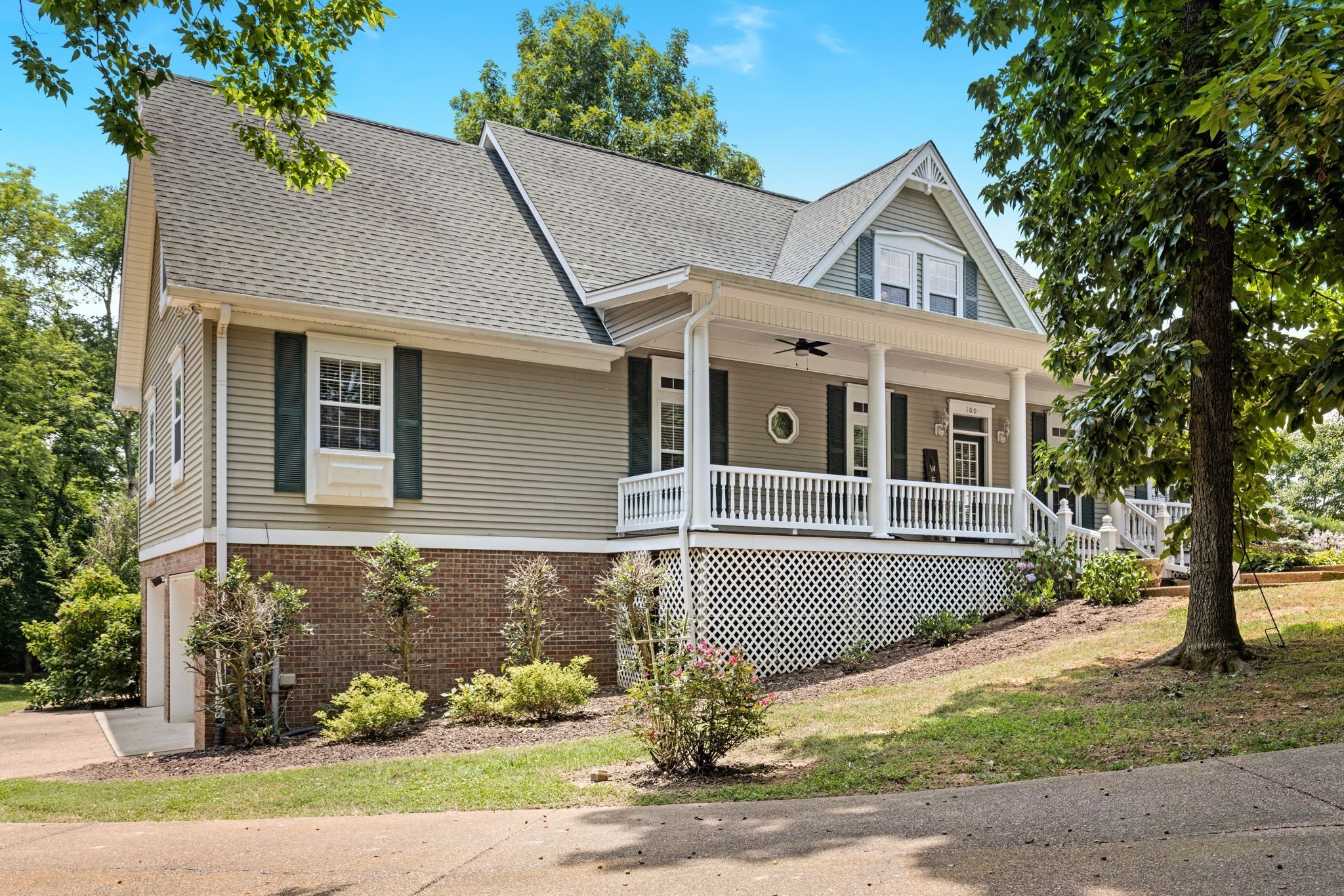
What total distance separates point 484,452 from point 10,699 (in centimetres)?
1427

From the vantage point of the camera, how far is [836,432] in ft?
60.6

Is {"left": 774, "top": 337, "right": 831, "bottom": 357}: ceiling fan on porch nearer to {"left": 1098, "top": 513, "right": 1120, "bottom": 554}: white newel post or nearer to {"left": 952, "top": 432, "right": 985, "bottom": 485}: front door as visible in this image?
{"left": 952, "top": 432, "right": 985, "bottom": 485}: front door

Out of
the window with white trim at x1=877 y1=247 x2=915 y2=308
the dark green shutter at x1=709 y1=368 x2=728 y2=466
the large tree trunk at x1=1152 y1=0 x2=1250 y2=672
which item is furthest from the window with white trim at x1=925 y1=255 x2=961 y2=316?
the large tree trunk at x1=1152 y1=0 x2=1250 y2=672

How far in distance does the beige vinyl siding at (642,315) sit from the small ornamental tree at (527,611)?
11.7ft

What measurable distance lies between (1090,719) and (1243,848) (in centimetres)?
369

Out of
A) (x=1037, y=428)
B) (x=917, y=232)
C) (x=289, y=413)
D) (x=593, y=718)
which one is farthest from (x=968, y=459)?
(x=289, y=413)

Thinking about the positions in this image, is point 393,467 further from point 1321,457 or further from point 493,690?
point 1321,457

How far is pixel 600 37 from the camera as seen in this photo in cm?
3438

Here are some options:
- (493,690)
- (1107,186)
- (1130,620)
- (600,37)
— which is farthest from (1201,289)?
(600,37)

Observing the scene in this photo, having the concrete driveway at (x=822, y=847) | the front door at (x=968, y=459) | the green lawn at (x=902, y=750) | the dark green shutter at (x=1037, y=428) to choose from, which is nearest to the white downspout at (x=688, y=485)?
the green lawn at (x=902, y=750)

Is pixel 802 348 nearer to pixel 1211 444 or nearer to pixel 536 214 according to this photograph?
pixel 536 214

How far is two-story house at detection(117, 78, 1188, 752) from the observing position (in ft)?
43.4

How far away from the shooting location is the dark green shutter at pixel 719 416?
662 inches

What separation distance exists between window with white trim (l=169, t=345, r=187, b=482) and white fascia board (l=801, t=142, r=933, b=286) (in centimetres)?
930
